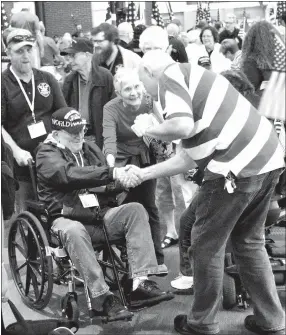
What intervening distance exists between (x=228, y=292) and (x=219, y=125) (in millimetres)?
1085

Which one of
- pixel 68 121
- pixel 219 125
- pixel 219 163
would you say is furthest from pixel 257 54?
pixel 68 121

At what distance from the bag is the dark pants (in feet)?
2.97

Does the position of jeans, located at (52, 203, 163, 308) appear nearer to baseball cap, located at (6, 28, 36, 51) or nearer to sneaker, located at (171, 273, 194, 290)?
sneaker, located at (171, 273, 194, 290)

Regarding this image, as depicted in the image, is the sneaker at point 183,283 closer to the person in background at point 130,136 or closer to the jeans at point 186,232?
the jeans at point 186,232

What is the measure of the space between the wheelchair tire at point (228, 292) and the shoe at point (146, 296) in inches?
11.6

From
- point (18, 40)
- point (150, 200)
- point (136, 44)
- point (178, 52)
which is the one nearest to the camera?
point (150, 200)

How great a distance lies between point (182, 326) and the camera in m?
3.11

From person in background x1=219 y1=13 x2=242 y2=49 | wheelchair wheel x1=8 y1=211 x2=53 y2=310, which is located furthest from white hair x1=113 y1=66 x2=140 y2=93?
person in background x1=219 y1=13 x2=242 y2=49

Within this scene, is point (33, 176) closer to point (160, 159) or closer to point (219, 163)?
point (160, 159)

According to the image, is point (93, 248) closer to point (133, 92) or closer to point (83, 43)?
point (133, 92)

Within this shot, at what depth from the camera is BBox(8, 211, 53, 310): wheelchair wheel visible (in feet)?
10.8

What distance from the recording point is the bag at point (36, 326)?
258 cm

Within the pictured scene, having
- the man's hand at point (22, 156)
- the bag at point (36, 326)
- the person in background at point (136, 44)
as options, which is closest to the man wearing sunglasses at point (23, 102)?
the man's hand at point (22, 156)

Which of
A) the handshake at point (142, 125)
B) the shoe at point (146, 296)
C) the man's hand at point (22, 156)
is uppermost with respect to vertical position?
the handshake at point (142, 125)
